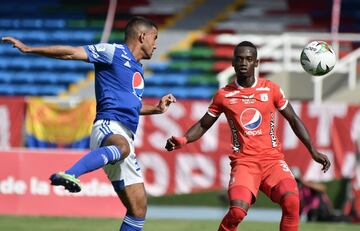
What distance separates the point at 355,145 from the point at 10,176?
6267 millimetres

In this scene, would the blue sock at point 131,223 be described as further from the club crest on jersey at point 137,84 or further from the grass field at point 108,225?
the grass field at point 108,225

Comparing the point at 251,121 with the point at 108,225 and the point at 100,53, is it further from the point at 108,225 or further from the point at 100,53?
the point at 108,225

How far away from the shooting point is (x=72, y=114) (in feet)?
58.2

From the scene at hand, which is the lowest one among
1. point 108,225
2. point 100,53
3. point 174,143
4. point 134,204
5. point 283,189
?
point 108,225

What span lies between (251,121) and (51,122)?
960cm

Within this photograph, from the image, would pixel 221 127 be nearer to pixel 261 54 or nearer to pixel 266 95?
pixel 261 54

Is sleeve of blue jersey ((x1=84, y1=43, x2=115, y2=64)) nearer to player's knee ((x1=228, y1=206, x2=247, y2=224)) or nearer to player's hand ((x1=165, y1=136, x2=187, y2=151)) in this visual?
player's hand ((x1=165, y1=136, x2=187, y2=151))

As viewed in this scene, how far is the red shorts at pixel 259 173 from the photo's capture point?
854 centimetres

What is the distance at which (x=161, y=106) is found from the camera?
8562 mm

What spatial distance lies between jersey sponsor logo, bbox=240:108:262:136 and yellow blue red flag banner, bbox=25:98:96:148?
9227mm

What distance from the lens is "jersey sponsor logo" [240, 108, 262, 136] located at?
8688 millimetres

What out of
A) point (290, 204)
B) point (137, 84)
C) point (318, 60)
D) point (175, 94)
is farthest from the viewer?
point (175, 94)

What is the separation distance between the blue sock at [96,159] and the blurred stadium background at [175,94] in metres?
5.76

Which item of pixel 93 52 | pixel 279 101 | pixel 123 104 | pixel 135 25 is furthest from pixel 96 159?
pixel 279 101
